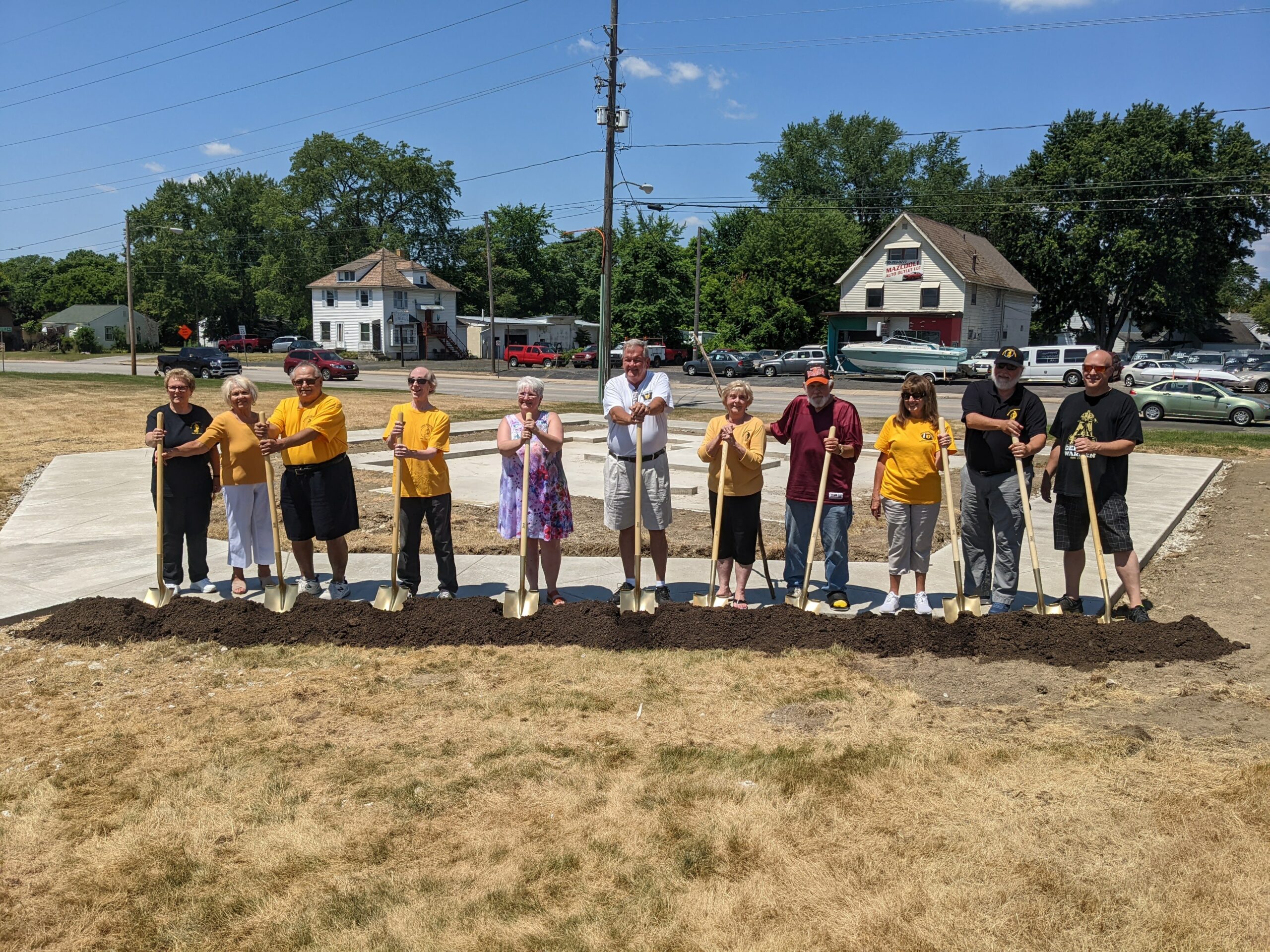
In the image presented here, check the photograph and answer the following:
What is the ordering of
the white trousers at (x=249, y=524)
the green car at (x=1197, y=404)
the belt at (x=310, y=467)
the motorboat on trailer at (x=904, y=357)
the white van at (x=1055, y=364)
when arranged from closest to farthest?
the belt at (x=310, y=467), the white trousers at (x=249, y=524), the green car at (x=1197, y=404), the white van at (x=1055, y=364), the motorboat on trailer at (x=904, y=357)

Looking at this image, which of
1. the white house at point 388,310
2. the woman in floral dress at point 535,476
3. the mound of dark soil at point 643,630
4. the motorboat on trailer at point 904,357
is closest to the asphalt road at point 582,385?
the motorboat on trailer at point 904,357

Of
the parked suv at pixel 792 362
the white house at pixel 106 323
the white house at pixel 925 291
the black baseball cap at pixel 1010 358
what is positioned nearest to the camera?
the black baseball cap at pixel 1010 358

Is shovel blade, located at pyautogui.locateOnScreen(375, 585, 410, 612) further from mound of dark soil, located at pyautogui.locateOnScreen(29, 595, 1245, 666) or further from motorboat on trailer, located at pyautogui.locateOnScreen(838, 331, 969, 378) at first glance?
motorboat on trailer, located at pyautogui.locateOnScreen(838, 331, 969, 378)

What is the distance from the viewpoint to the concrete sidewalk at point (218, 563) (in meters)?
7.28

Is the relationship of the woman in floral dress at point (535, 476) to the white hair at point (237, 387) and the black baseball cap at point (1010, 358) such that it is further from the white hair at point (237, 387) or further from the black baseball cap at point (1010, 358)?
the black baseball cap at point (1010, 358)

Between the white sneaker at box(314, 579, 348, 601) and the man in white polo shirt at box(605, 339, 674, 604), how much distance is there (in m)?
2.00

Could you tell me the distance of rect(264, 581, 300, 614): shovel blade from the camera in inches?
256

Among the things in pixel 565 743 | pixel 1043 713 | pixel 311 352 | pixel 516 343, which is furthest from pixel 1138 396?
pixel 516 343

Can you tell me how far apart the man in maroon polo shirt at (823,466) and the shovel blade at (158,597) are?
4394 mm

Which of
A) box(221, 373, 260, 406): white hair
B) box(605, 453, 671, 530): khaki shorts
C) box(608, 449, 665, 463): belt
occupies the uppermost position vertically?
box(221, 373, 260, 406): white hair

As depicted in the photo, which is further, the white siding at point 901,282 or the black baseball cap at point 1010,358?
the white siding at point 901,282

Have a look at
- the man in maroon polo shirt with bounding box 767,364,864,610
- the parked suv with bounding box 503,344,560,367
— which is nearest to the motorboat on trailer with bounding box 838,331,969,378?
the parked suv with bounding box 503,344,560,367

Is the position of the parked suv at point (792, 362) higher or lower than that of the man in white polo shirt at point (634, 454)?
higher

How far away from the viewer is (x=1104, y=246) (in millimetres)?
55062
